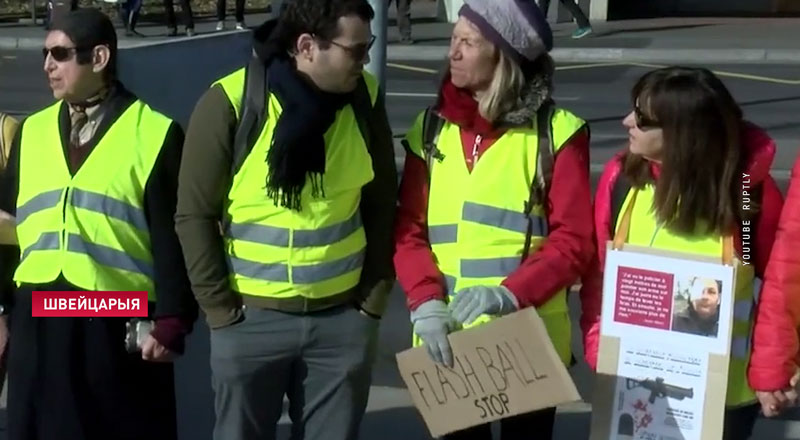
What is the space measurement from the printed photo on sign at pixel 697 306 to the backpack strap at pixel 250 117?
3.74 feet

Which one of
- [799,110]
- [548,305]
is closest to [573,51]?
[799,110]

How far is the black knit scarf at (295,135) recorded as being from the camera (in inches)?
129

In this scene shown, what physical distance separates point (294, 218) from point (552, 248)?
0.67 metres

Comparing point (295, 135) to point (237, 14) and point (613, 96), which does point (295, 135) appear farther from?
point (237, 14)

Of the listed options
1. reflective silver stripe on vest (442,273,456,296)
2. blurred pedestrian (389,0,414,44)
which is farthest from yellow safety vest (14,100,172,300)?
blurred pedestrian (389,0,414,44)

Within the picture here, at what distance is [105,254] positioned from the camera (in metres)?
3.45

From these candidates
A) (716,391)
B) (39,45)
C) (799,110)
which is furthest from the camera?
(39,45)

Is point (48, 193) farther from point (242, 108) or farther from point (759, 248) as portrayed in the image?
point (759, 248)

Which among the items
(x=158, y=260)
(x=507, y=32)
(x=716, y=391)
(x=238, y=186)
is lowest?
(x=716, y=391)

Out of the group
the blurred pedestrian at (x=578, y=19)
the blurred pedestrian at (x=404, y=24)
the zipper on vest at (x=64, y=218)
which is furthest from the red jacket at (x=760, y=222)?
the blurred pedestrian at (x=578, y=19)

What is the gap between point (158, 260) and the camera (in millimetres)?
3496

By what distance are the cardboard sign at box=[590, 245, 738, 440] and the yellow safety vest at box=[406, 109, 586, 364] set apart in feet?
0.65

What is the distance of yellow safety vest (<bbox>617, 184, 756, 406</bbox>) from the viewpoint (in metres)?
3.28

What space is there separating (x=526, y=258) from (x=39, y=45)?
1859cm
